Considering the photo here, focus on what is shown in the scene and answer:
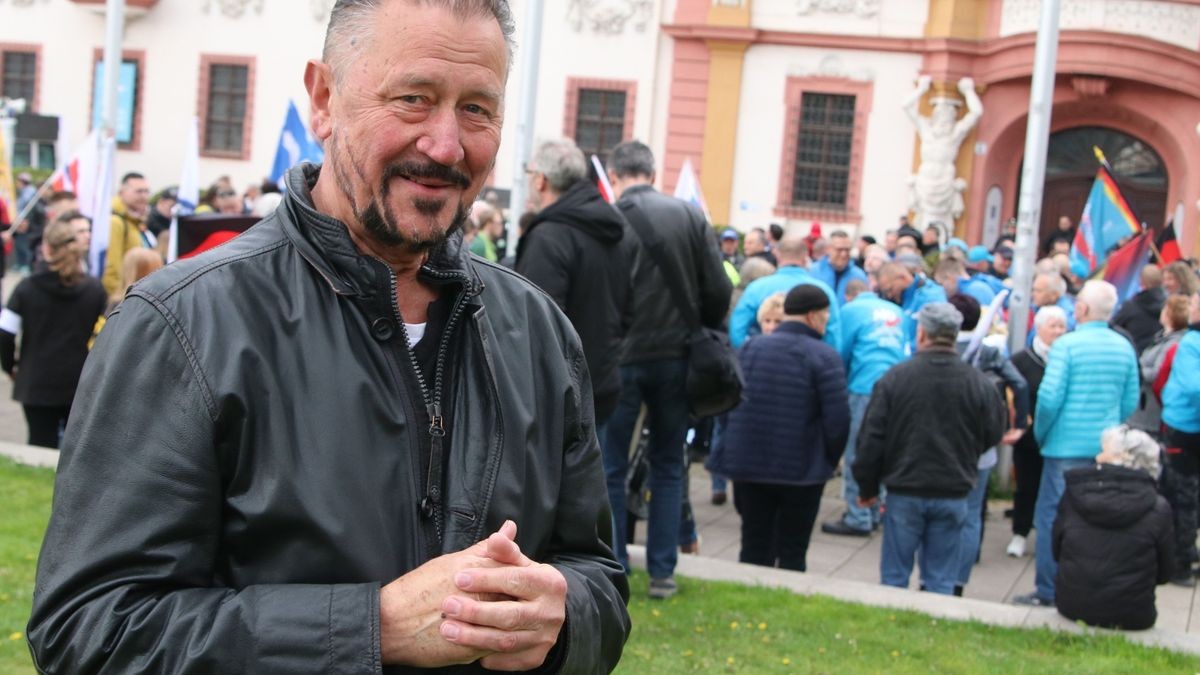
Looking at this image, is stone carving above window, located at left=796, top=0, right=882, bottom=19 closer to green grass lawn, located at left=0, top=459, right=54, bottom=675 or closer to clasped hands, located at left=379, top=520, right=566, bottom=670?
green grass lawn, located at left=0, top=459, right=54, bottom=675

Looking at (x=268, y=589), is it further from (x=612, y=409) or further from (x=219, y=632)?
(x=612, y=409)

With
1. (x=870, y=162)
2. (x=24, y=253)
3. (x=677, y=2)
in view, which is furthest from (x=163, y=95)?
(x=870, y=162)

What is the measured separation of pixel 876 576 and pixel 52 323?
513 cm

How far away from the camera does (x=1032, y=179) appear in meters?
11.4

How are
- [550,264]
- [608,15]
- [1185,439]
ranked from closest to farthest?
[550,264], [1185,439], [608,15]

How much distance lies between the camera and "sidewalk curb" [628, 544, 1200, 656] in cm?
666

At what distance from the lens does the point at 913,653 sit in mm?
6141

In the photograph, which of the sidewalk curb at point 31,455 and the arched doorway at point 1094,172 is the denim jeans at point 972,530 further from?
the arched doorway at point 1094,172

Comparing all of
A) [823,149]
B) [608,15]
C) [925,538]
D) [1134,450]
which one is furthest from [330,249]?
[608,15]

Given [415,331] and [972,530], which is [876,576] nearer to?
[972,530]

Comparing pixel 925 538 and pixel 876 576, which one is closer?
pixel 925 538

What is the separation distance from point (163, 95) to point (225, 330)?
30.0 m

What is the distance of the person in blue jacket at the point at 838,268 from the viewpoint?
12.0 metres

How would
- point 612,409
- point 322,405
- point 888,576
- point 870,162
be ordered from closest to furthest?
point 322,405
point 612,409
point 888,576
point 870,162
